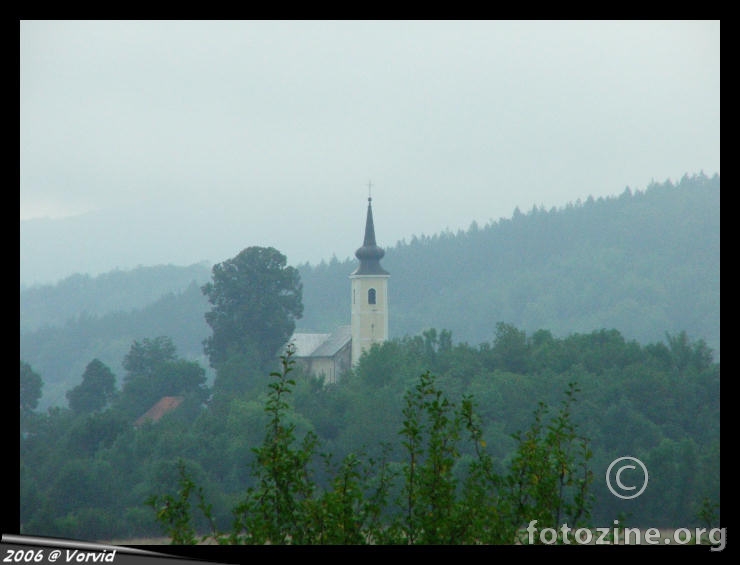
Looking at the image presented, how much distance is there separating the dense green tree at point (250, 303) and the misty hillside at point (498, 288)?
6.17ft

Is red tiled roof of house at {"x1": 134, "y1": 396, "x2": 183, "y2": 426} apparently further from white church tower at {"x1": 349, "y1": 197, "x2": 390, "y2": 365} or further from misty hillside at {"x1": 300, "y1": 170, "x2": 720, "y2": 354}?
white church tower at {"x1": 349, "y1": 197, "x2": 390, "y2": 365}

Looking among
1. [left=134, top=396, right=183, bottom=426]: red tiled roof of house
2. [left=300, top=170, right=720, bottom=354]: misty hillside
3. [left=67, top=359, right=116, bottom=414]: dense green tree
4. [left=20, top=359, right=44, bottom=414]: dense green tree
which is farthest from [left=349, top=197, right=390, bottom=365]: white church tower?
[left=20, top=359, right=44, bottom=414]: dense green tree

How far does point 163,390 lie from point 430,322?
9771 millimetres

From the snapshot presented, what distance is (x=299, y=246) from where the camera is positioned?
31562 mm

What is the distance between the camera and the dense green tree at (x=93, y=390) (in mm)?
28266

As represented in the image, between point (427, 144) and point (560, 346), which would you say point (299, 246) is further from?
point (560, 346)

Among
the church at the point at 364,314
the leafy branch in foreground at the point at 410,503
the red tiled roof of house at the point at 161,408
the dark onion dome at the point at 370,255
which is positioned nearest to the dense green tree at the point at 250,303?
the red tiled roof of house at the point at 161,408

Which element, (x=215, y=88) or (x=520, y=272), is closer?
(x=215, y=88)

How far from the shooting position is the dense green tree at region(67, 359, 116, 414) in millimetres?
28266

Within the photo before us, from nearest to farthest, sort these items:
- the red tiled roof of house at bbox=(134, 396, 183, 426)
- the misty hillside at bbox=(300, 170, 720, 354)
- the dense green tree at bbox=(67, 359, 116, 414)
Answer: the red tiled roof of house at bbox=(134, 396, 183, 426), the dense green tree at bbox=(67, 359, 116, 414), the misty hillside at bbox=(300, 170, 720, 354)

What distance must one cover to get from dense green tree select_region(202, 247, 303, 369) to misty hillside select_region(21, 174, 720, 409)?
1.88 metres

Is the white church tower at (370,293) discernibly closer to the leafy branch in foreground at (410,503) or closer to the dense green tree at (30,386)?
the dense green tree at (30,386)

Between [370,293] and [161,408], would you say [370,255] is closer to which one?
[370,293]
